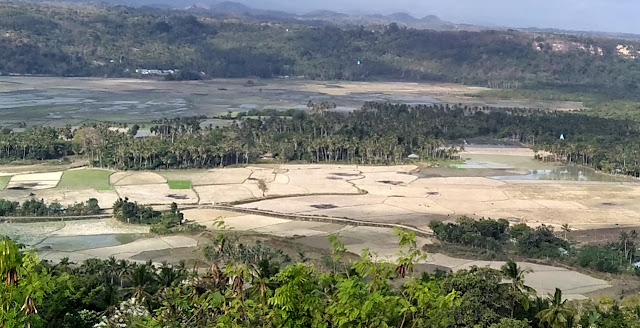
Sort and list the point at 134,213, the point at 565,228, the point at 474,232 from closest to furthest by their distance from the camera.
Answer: the point at 474,232 → the point at 565,228 → the point at 134,213

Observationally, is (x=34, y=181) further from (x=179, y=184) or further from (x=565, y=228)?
(x=565, y=228)

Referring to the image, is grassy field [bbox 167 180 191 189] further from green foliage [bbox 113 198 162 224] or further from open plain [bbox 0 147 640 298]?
green foliage [bbox 113 198 162 224]

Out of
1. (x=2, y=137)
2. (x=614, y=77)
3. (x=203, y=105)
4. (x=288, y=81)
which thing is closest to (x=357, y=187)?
(x=2, y=137)

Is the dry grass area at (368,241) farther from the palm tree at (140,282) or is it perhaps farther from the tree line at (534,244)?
the palm tree at (140,282)

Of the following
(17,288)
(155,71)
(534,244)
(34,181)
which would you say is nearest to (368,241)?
(534,244)

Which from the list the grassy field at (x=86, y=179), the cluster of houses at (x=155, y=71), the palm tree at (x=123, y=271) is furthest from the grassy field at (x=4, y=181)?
the cluster of houses at (x=155, y=71)

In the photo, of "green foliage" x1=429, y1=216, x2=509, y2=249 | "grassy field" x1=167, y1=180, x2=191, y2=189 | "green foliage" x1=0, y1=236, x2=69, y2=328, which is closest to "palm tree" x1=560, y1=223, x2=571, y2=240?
"green foliage" x1=429, y1=216, x2=509, y2=249

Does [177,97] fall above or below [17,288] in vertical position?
below
